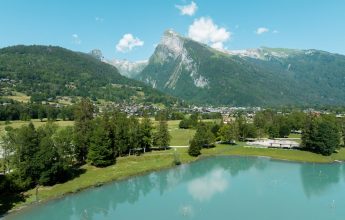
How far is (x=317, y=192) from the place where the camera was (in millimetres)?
72438

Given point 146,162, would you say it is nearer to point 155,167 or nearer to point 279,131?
point 155,167

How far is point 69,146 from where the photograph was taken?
83750 millimetres

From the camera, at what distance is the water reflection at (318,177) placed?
73875 millimetres

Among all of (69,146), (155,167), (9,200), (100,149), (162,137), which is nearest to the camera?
(9,200)

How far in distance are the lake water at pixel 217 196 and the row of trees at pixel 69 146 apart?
300 inches

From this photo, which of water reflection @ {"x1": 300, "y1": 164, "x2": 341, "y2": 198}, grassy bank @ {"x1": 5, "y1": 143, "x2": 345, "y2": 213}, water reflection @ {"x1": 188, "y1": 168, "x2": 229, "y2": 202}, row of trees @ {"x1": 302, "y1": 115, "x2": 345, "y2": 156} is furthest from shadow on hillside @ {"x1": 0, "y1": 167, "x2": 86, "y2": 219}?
row of trees @ {"x1": 302, "y1": 115, "x2": 345, "y2": 156}

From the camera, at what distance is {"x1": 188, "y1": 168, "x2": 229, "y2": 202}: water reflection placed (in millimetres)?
69125

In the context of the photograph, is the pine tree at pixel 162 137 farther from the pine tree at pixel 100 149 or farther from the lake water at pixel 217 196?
the pine tree at pixel 100 149

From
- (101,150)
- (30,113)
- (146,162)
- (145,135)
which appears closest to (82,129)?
(101,150)

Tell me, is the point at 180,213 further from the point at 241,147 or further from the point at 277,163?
the point at 241,147

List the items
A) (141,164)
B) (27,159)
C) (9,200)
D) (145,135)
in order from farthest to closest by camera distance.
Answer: (145,135), (141,164), (27,159), (9,200)

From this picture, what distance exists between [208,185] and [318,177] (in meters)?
26.0

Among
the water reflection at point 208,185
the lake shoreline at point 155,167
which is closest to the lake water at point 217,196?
the water reflection at point 208,185

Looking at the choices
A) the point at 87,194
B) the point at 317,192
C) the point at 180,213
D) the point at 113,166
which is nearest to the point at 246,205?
the point at 180,213
